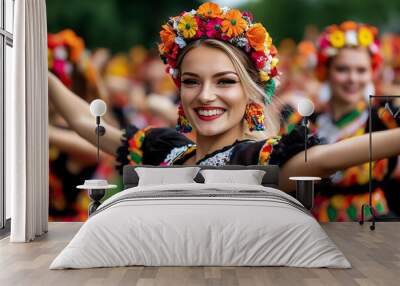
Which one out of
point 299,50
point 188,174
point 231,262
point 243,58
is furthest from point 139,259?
point 299,50

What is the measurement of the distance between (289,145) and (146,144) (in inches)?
68.8

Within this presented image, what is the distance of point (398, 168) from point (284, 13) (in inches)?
92.3

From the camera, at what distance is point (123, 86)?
285 inches

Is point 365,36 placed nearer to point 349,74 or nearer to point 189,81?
point 349,74

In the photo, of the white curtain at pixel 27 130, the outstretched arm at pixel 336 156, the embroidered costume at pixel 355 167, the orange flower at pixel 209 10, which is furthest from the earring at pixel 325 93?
the white curtain at pixel 27 130

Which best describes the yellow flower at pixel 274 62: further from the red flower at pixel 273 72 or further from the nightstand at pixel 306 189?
the nightstand at pixel 306 189

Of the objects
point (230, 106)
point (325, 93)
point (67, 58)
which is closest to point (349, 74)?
point (325, 93)

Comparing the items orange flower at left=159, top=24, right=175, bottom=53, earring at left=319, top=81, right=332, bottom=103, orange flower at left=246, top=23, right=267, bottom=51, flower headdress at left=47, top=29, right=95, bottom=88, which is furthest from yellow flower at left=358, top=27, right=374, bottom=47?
flower headdress at left=47, top=29, right=95, bottom=88

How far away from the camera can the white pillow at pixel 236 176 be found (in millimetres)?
6441

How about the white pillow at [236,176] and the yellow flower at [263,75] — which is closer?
the white pillow at [236,176]

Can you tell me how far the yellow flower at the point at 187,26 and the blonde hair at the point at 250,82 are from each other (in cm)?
12

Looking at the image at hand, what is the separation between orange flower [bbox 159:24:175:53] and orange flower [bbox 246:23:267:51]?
92 cm

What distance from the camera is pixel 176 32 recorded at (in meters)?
7.18

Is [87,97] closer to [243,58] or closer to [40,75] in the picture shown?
[40,75]
